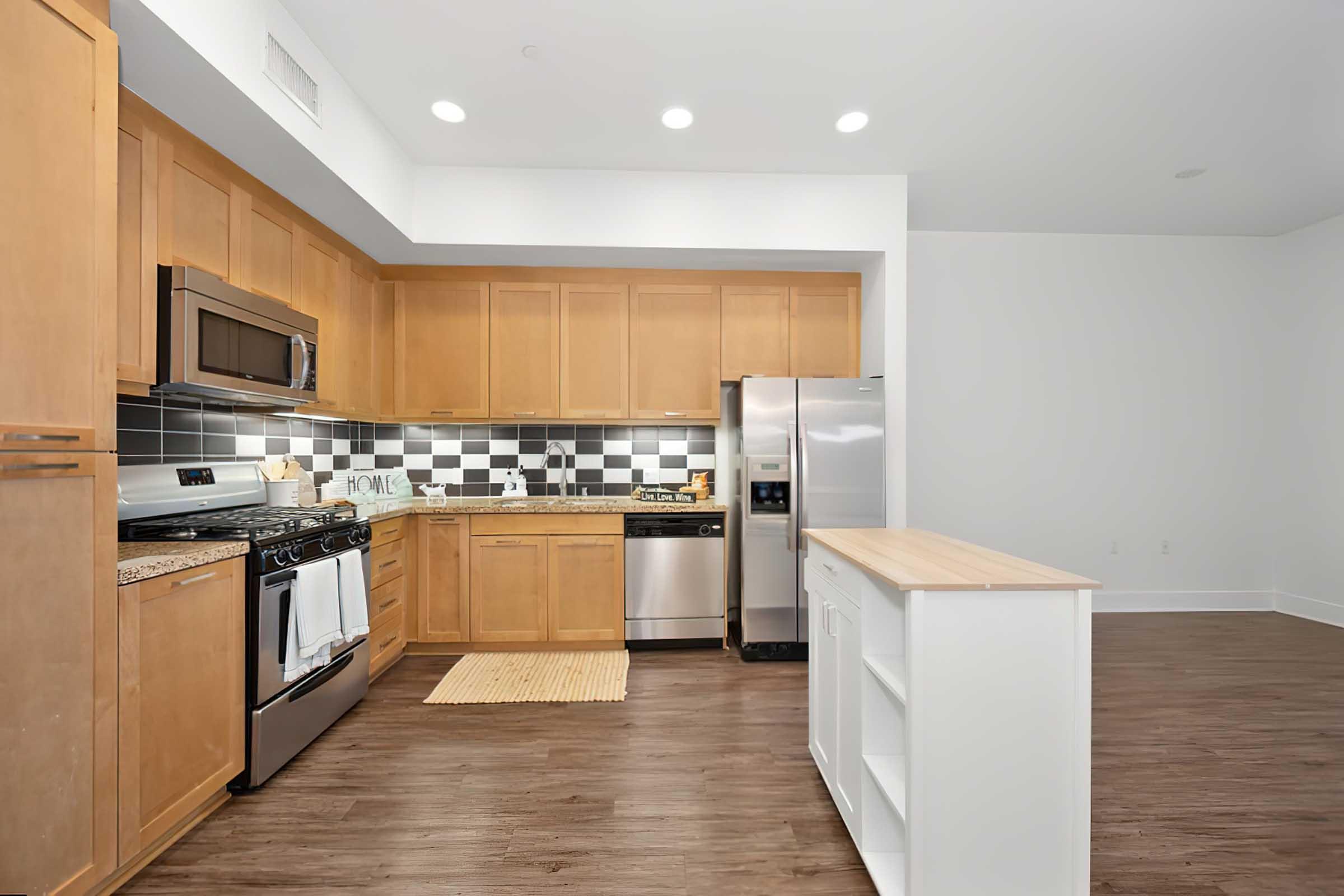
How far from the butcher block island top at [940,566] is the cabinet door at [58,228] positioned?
218 cm

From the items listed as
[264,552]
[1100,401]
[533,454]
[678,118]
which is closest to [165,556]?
[264,552]

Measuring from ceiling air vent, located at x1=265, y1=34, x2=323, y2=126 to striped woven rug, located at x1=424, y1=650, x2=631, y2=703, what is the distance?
282 centimetres

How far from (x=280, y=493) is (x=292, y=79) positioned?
1.91m

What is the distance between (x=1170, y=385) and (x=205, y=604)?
631cm

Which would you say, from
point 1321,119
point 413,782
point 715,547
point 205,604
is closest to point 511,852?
point 413,782

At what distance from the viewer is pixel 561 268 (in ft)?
13.7

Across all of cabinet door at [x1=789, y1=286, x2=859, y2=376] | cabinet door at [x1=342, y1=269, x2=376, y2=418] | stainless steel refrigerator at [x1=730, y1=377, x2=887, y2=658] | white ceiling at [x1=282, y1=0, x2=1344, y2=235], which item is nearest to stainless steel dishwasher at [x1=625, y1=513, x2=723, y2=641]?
stainless steel refrigerator at [x1=730, y1=377, x2=887, y2=658]

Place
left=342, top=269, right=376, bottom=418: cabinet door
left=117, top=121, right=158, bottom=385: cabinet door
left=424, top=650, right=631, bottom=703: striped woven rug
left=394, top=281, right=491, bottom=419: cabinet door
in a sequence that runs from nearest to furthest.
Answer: left=117, top=121, right=158, bottom=385: cabinet door → left=424, top=650, right=631, bottom=703: striped woven rug → left=342, top=269, right=376, bottom=418: cabinet door → left=394, top=281, right=491, bottom=419: cabinet door

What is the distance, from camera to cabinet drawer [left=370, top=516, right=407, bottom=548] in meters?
3.32

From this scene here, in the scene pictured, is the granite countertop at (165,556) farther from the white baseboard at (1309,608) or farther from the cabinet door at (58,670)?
the white baseboard at (1309,608)

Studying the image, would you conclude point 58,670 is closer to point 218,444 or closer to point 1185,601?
point 218,444

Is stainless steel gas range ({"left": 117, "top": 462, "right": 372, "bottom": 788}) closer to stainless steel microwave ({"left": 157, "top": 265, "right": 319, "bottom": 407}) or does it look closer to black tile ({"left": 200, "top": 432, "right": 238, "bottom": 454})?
black tile ({"left": 200, "top": 432, "right": 238, "bottom": 454})

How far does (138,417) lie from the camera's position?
2480 millimetres

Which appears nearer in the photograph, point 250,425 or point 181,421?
point 181,421
